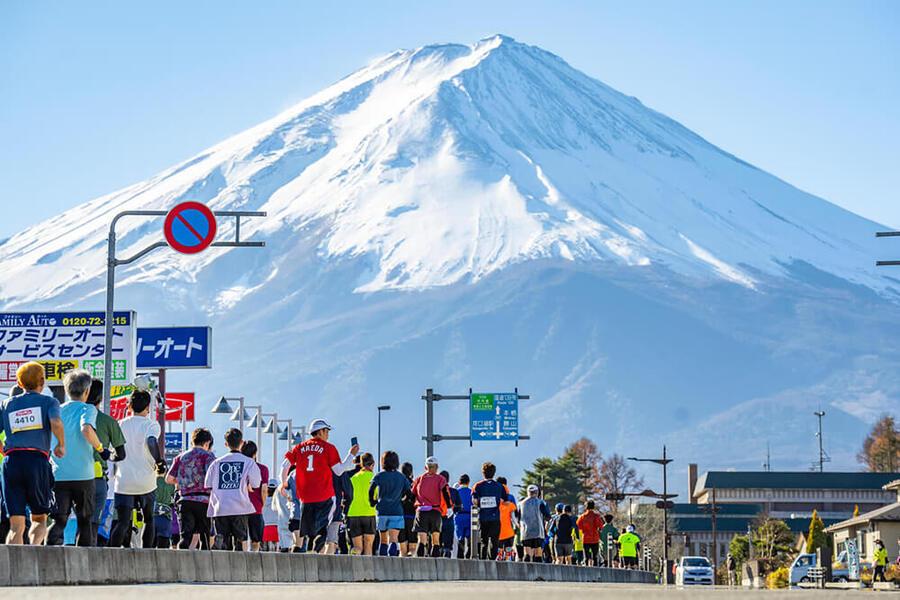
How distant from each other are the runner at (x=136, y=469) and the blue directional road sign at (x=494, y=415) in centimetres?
5399

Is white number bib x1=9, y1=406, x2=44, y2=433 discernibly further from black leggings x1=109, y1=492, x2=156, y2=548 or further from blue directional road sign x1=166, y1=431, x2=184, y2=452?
blue directional road sign x1=166, y1=431, x2=184, y2=452

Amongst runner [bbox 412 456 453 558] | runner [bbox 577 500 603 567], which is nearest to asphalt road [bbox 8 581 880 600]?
runner [bbox 412 456 453 558]

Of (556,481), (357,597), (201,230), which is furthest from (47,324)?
(556,481)

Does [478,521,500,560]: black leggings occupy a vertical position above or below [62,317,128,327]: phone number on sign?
below

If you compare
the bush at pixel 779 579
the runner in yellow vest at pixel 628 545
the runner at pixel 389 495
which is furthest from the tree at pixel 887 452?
the runner at pixel 389 495

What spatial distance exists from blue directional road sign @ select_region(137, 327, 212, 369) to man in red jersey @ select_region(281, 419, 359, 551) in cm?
2456

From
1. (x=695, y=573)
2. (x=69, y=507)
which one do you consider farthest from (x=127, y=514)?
(x=695, y=573)

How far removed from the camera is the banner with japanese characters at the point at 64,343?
42.7 meters

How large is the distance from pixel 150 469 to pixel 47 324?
27.4 metres

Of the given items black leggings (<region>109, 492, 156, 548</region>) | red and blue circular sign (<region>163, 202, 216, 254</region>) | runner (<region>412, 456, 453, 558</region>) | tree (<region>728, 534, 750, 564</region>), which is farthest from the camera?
tree (<region>728, 534, 750, 564</region>)

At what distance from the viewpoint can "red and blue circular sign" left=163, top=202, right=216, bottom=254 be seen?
1291 inches

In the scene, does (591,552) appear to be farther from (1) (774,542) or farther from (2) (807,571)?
(1) (774,542)

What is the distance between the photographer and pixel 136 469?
1772 centimetres

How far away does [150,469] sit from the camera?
1780 centimetres
